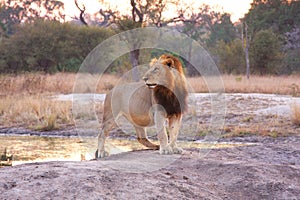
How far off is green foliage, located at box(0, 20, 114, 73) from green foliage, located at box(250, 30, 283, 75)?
857 cm

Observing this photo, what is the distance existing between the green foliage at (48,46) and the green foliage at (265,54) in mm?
8571

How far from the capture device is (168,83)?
7160mm

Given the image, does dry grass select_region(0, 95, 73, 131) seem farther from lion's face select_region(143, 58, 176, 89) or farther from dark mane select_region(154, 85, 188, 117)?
lion's face select_region(143, 58, 176, 89)

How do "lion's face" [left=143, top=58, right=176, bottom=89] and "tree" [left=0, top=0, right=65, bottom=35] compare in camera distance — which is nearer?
"lion's face" [left=143, top=58, right=176, bottom=89]

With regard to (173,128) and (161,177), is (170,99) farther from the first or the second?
(161,177)

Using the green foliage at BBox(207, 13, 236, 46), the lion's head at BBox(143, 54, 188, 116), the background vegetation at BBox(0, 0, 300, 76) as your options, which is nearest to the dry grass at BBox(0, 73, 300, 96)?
the background vegetation at BBox(0, 0, 300, 76)

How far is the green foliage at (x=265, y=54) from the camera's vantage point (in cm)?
3244

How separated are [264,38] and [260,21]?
7.94 m

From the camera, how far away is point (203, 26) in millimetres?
48125

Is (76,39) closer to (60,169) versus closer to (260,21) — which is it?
(260,21)

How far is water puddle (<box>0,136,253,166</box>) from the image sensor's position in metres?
9.36

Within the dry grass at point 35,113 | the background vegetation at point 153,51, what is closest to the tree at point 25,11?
the background vegetation at point 153,51

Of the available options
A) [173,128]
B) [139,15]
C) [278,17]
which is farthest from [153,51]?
[173,128]

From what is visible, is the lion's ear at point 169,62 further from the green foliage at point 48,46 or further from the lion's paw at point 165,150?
the green foliage at point 48,46
